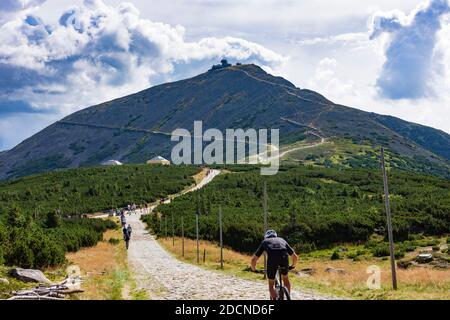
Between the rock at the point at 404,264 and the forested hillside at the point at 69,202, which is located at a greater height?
the forested hillside at the point at 69,202

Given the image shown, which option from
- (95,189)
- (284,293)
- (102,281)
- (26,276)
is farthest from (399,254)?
(95,189)

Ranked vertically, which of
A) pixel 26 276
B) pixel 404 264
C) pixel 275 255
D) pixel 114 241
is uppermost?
pixel 275 255

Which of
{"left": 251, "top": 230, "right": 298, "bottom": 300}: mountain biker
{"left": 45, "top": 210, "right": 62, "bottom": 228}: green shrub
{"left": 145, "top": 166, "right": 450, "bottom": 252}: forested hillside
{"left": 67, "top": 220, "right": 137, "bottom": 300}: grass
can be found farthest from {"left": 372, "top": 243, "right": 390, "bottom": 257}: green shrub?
{"left": 45, "top": 210, "right": 62, "bottom": 228}: green shrub

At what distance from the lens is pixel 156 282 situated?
18.0 m

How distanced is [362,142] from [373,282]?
485 ft

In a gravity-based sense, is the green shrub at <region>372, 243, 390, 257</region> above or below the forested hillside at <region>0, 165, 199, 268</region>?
below

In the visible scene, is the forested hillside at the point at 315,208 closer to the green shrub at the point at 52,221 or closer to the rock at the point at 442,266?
the green shrub at the point at 52,221

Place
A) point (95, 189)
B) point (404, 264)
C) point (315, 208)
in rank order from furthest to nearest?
1. point (95, 189)
2. point (315, 208)
3. point (404, 264)

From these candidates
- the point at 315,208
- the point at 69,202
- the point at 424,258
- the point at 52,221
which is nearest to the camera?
the point at 424,258

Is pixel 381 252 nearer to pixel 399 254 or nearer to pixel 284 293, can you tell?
pixel 399 254

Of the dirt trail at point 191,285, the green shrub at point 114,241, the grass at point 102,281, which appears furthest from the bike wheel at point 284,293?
the green shrub at point 114,241

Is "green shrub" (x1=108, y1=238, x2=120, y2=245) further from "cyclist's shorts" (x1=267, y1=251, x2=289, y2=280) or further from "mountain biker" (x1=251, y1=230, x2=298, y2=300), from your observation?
"cyclist's shorts" (x1=267, y1=251, x2=289, y2=280)
